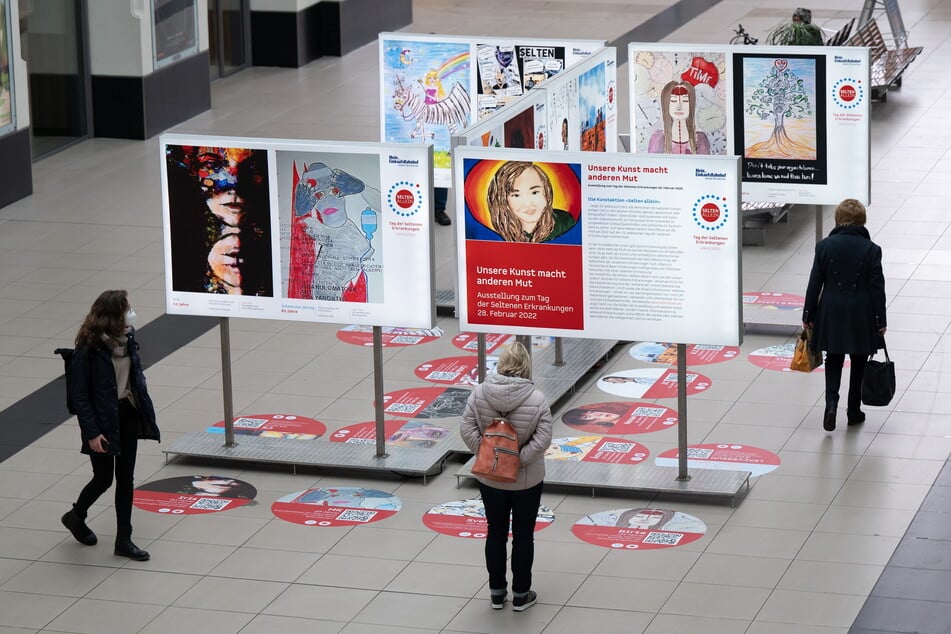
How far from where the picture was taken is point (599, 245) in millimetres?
9555

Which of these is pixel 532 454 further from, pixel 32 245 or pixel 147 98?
pixel 147 98

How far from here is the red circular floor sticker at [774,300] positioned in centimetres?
1312

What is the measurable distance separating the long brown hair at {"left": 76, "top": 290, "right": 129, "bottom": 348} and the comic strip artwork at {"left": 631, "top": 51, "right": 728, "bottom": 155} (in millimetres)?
5484

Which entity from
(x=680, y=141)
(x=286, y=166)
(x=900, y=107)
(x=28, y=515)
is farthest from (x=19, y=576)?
(x=900, y=107)

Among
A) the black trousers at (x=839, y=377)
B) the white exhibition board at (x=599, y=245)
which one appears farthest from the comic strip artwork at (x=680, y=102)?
the white exhibition board at (x=599, y=245)

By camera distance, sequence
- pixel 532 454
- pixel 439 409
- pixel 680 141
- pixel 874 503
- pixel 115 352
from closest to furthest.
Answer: pixel 532 454 < pixel 115 352 < pixel 874 503 < pixel 439 409 < pixel 680 141

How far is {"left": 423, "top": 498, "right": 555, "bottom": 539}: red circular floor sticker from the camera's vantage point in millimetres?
9250

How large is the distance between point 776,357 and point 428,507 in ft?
11.7

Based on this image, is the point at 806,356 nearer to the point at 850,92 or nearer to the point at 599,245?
the point at 599,245

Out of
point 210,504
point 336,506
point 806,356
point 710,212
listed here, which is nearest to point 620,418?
point 806,356

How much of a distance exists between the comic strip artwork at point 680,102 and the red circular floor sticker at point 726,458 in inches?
125

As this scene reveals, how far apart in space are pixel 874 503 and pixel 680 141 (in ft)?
13.9

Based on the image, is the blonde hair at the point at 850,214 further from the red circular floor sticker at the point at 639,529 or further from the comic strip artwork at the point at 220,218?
the comic strip artwork at the point at 220,218

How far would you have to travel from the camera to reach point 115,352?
863 centimetres
